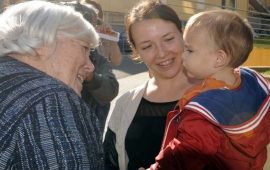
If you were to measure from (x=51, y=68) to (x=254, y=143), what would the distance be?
2.76ft

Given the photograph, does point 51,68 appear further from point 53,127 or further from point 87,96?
point 87,96

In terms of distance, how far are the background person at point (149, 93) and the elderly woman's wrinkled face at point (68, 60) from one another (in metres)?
0.66

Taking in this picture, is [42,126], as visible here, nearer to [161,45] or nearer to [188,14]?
[161,45]

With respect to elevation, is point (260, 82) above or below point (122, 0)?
above

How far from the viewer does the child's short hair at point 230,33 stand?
6.26 feet

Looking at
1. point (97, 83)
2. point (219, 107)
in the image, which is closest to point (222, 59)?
point (219, 107)

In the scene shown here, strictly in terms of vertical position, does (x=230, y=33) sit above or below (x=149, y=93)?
above

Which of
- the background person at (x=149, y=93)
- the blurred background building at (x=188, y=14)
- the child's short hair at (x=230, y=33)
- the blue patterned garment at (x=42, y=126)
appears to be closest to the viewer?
the blue patterned garment at (x=42, y=126)

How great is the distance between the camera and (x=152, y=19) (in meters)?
2.53

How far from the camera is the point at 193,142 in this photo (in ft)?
5.77

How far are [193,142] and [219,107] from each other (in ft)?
0.57

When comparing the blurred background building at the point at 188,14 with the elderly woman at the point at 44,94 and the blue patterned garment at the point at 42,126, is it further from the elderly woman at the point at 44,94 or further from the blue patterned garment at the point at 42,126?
the blue patterned garment at the point at 42,126

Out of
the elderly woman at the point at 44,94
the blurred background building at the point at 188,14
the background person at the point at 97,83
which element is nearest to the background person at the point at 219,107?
the elderly woman at the point at 44,94

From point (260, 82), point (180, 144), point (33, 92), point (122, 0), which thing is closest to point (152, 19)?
point (260, 82)
